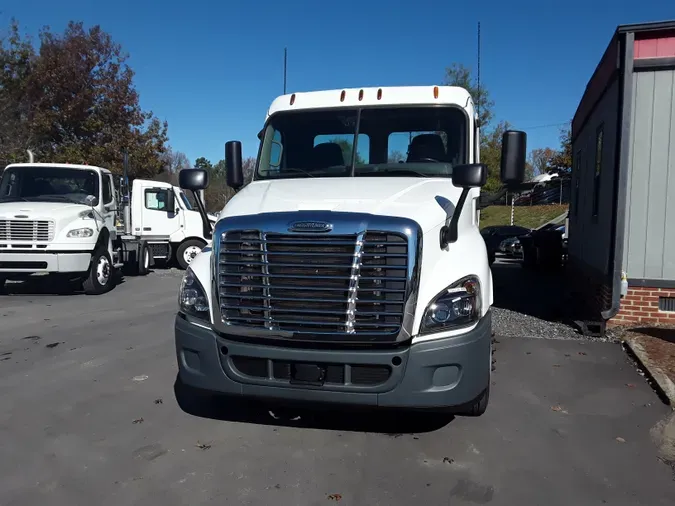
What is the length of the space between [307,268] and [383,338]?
66 cm

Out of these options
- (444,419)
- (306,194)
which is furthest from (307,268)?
(444,419)

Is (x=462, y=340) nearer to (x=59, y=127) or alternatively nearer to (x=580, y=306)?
(x=580, y=306)

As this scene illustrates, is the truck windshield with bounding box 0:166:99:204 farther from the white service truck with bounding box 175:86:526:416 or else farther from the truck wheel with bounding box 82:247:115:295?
the white service truck with bounding box 175:86:526:416

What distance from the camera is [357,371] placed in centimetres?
360

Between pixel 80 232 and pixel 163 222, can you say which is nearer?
pixel 80 232

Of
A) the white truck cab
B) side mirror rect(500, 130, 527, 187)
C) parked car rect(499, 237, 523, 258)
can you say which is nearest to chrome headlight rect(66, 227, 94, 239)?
the white truck cab

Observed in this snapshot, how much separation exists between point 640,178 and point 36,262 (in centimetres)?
985

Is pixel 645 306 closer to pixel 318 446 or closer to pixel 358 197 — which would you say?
pixel 358 197

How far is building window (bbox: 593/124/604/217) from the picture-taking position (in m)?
8.94

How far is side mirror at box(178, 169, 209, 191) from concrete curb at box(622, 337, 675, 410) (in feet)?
14.7

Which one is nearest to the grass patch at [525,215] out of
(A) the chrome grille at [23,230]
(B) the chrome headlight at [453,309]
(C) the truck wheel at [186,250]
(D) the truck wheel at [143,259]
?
(C) the truck wheel at [186,250]

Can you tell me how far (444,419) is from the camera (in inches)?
178

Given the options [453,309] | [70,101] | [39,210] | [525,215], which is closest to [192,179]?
[453,309]

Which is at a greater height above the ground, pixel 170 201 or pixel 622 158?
pixel 622 158
